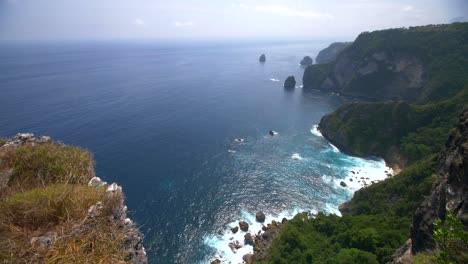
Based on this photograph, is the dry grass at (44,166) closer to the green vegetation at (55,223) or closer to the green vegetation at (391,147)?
the green vegetation at (55,223)

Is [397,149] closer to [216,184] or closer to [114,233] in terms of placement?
[216,184]

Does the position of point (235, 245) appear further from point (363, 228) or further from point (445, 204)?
point (445, 204)

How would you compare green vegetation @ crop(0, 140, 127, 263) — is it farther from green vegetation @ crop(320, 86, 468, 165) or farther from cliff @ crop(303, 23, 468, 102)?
cliff @ crop(303, 23, 468, 102)

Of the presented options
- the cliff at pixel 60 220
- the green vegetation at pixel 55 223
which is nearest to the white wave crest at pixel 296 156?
the cliff at pixel 60 220

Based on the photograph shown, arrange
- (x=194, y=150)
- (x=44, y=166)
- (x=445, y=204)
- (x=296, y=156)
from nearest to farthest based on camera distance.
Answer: (x=44, y=166)
(x=445, y=204)
(x=296, y=156)
(x=194, y=150)

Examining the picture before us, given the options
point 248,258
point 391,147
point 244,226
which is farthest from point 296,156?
point 248,258

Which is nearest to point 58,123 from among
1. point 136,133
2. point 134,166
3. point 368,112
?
point 136,133

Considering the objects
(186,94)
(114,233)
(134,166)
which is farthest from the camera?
(186,94)
